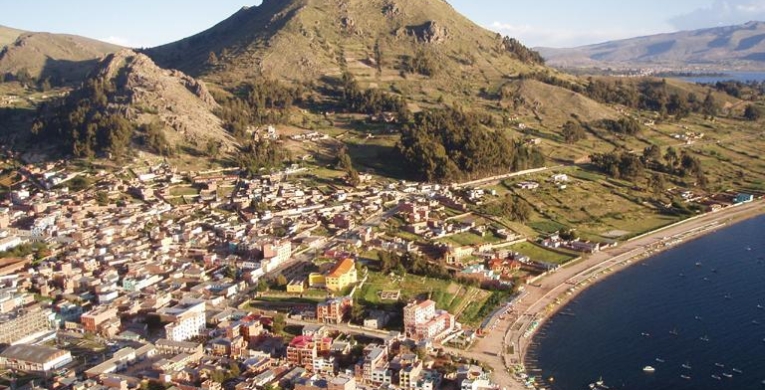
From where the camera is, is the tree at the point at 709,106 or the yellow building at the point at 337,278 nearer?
the yellow building at the point at 337,278

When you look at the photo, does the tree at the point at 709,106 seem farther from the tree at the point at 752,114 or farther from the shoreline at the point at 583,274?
the shoreline at the point at 583,274

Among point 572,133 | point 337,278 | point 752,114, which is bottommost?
point 337,278

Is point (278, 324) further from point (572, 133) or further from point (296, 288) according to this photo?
point (572, 133)

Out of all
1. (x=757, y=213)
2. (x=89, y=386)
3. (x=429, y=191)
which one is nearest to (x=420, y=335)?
(x=89, y=386)

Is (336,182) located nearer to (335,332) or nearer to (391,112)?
(391,112)

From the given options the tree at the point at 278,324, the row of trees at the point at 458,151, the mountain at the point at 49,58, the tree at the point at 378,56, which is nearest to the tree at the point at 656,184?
the row of trees at the point at 458,151

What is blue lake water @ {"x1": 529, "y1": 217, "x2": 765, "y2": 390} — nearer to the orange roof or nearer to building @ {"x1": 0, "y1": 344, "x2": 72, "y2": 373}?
the orange roof

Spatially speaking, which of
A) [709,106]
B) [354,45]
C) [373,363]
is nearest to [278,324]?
[373,363]
